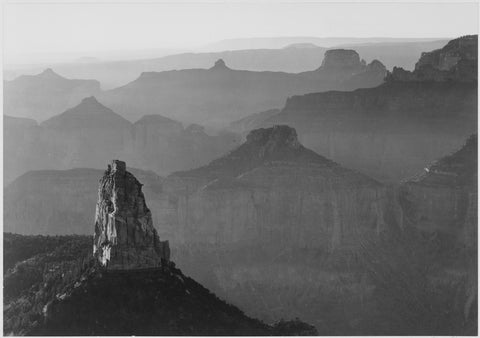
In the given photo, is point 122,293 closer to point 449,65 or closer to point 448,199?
point 448,199

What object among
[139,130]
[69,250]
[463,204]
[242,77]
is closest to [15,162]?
[139,130]

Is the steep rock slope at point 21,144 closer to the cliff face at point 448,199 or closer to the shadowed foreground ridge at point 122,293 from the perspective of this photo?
the cliff face at point 448,199

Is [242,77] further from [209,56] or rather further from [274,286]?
[274,286]

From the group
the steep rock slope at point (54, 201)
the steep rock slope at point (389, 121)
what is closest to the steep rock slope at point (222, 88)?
the steep rock slope at point (389, 121)

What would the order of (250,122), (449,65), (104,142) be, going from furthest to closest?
(250,122) → (104,142) → (449,65)

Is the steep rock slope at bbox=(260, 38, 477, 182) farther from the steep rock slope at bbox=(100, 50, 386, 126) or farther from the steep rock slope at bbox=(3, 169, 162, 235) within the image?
the steep rock slope at bbox=(3, 169, 162, 235)

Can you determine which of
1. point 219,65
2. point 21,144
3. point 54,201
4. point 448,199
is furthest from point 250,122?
point 448,199
